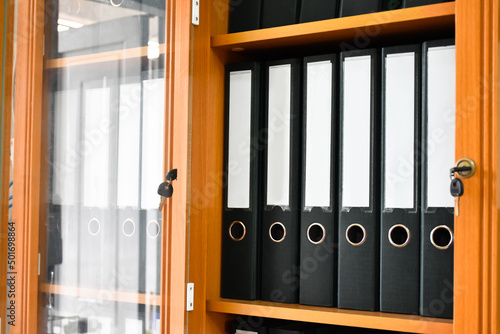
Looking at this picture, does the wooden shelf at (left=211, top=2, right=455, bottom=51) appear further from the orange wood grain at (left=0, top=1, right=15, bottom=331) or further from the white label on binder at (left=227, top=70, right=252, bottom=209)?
the orange wood grain at (left=0, top=1, right=15, bottom=331)

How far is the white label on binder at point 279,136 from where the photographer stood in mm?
1241

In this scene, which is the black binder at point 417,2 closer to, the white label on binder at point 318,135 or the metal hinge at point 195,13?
the white label on binder at point 318,135

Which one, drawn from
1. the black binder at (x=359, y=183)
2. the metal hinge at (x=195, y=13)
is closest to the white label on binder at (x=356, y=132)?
the black binder at (x=359, y=183)

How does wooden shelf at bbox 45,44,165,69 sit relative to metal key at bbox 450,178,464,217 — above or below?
above

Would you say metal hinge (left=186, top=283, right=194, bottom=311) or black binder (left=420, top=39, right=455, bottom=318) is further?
metal hinge (left=186, top=283, right=194, bottom=311)

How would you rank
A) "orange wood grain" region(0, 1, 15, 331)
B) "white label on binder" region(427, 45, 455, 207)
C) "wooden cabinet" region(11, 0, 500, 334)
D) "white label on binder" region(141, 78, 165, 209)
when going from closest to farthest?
"orange wood grain" region(0, 1, 15, 331)
"wooden cabinet" region(11, 0, 500, 334)
"white label on binder" region(427, 45, 455, 207)
"white label on binder" region(141, 78, 165, 209)

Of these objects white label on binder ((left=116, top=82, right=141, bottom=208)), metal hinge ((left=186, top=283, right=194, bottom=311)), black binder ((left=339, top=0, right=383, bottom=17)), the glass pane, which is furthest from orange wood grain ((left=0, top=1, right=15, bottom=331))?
black binder ((left=339, top=0, right=383, bottom=17))

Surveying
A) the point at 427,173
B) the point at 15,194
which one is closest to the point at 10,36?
the point at 15,194

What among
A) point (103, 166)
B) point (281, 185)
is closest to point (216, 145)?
point (281, 185)

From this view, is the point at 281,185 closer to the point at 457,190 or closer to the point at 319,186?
the point at 319,186

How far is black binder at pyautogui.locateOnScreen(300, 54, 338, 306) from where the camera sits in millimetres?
1183

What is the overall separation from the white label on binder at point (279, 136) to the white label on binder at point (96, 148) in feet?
1.09

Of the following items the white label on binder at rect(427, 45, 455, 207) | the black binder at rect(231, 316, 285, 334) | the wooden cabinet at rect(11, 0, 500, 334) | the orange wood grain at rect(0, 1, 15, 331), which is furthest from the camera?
the black binder at rect(231, 316, 285, 334)

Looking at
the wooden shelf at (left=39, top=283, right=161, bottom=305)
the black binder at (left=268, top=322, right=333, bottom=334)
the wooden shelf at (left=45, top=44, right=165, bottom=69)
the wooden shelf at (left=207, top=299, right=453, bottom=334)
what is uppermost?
the wooden shelf at (left=45, top=44, right=165, bottom=69)
